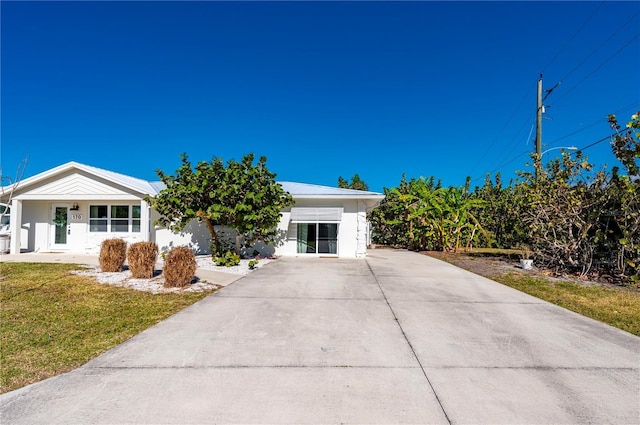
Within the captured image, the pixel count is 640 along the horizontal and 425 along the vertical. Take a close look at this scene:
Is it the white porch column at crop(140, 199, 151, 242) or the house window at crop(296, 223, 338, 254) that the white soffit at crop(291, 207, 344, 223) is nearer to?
the house window at crop(296, 223, 338, 254)

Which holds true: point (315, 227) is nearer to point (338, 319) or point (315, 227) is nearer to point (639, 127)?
point (338, 319)

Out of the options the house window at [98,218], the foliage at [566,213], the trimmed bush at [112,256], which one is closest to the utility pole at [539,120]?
the foliage at [566,213]

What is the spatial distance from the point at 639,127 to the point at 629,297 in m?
5.07

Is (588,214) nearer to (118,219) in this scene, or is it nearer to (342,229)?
(342,229)

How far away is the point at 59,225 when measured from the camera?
690 inches

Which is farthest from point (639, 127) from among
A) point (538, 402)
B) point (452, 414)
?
point (452, 414)

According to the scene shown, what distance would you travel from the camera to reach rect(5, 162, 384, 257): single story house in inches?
636

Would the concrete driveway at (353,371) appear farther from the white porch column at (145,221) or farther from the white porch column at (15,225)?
the white porch column at (15,225)

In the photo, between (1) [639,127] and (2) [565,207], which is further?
(2) [565,207]

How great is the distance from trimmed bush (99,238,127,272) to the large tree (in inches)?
118

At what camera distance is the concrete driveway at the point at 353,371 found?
10.2 feet

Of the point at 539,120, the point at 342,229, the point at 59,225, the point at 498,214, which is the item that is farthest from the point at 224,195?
the point at 498,214

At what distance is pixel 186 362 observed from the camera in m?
4.12

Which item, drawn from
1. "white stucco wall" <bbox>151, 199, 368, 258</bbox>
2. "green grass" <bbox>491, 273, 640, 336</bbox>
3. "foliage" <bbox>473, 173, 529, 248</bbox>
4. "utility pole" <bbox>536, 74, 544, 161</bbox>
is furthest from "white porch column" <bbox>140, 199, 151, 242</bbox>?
"foliage" <bbox>473, 173, 529, 248</bbox>
